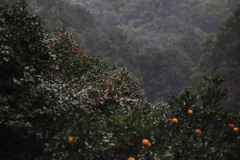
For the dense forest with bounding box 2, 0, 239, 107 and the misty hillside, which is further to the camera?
the misty hillside

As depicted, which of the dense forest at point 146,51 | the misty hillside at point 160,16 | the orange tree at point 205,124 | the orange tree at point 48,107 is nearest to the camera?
the orange tree at point 48,107

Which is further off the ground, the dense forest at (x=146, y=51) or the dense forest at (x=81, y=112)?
the dense forest at (x=146, y=51)

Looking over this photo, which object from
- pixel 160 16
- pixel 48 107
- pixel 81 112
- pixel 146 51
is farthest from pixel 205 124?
pixel 160 16

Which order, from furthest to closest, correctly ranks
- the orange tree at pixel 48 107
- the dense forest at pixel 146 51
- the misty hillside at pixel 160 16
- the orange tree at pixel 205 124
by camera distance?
1. the misty hillside at pixel 160 16
2. the dense forest at pixel 146 51
3. the orange tree at pixel 205 124
4. the orange tree at pixel 48 107

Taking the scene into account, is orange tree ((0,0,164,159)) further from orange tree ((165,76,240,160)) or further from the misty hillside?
the misty hillside

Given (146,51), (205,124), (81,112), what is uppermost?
(146,51)

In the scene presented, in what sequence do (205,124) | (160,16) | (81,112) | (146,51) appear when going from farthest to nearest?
(160,16), (146,51), (205,124), (81,112)

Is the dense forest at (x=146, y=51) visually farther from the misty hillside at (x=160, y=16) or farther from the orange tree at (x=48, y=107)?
the orange tree at (x=48, y=107)

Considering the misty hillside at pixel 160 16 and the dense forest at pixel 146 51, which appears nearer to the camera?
the dense forest at pixel 146 51

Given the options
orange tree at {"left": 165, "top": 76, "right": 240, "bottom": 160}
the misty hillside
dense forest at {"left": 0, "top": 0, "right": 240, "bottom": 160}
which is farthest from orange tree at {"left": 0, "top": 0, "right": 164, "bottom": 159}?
the misty hillside

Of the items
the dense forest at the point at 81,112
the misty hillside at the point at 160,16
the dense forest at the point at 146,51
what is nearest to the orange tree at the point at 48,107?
the dense forest at the point at 81,112

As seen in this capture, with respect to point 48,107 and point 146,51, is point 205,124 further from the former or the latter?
point 146,51

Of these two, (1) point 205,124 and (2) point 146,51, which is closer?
(1) point 205,124

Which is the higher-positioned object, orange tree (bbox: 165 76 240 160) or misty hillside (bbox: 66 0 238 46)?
misty hillside (bbox: 66 0 238 46)
